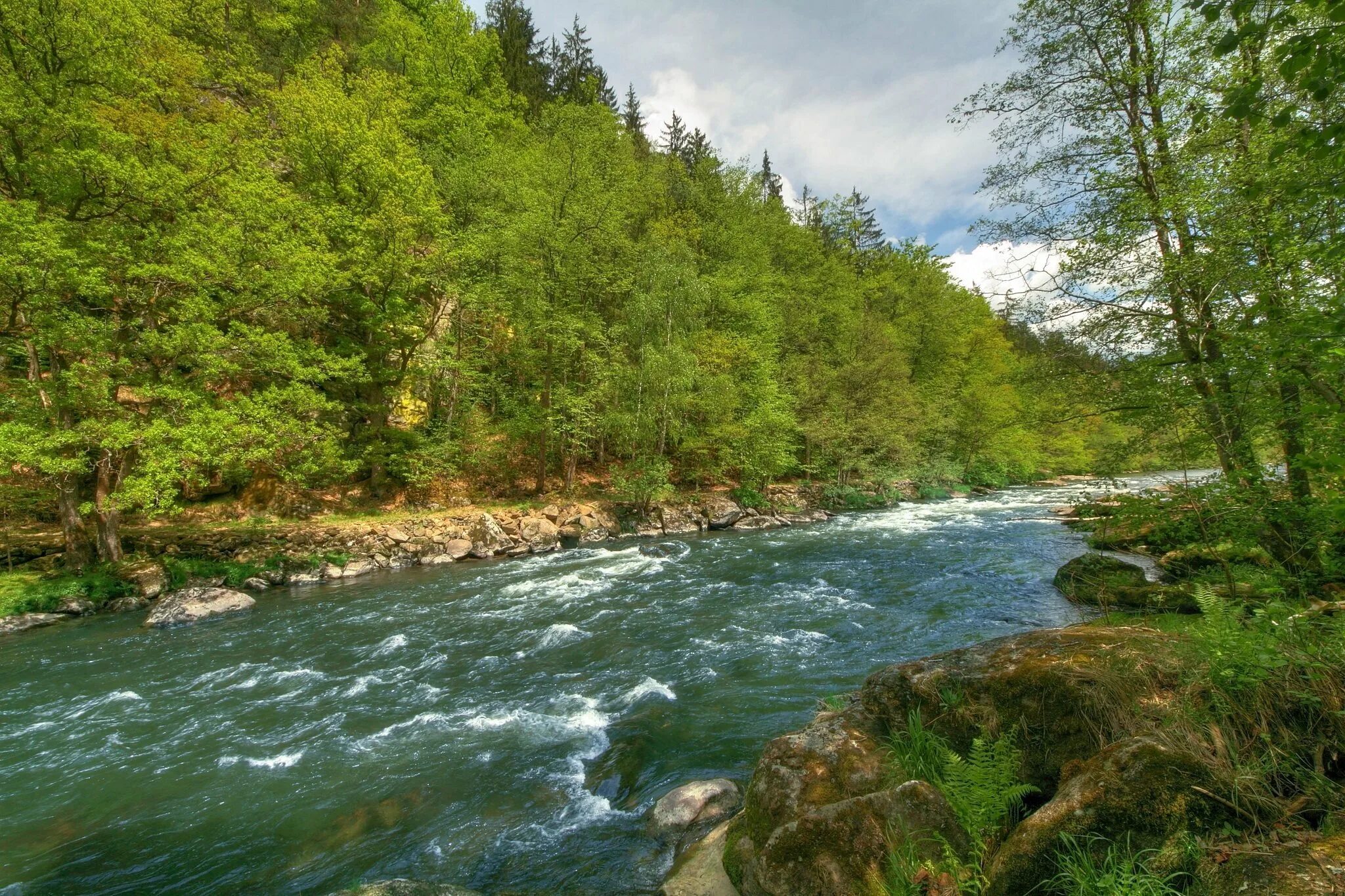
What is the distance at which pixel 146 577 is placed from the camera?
13133 millimetres

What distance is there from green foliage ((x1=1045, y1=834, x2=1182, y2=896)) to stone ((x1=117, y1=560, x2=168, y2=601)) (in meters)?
17.4

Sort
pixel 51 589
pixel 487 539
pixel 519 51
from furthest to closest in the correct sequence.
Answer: pixel 519 51, pixel 487 539, pixel 51 589

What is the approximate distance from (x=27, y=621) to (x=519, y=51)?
45.1 m

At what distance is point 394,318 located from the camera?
19.8 metres

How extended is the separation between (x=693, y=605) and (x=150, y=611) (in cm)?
1150

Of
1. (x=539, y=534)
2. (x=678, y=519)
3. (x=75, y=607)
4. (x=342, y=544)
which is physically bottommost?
(x=75, y=607)

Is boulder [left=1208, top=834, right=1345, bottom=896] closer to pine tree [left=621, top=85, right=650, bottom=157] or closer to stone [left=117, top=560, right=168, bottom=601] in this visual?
stone [left=117, top=560, right=168, bottom=601]

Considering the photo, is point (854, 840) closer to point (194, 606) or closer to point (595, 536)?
point (194, 606)

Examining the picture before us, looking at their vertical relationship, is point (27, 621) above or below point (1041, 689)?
below

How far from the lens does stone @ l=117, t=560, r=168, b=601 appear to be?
1292 cm

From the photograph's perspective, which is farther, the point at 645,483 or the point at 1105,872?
the point at 645,483

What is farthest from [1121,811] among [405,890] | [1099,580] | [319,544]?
[319,544]

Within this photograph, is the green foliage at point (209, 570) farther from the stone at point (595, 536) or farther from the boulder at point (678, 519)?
the boulder at point (678, 519)

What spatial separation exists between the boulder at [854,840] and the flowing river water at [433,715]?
1.51 meters
